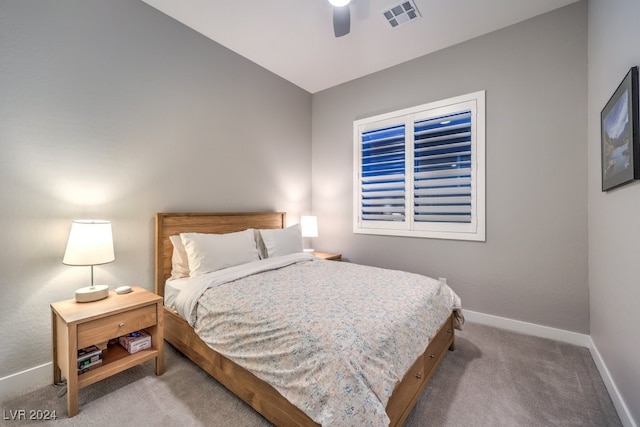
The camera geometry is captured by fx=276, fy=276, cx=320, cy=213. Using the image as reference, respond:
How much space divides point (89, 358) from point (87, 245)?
725 millimetres

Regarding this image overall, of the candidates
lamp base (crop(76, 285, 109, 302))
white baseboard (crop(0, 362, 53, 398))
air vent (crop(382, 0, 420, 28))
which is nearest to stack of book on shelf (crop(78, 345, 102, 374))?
lamp base (crop(76, 285, 109, 302))

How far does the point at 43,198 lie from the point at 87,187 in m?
0.26

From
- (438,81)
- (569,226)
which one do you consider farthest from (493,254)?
(438,81)

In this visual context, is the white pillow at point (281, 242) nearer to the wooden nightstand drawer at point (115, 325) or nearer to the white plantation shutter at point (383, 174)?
the white plantation shutter at point (383, 174)

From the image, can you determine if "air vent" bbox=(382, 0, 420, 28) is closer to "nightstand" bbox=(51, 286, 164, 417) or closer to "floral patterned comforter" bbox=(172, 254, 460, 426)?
"floral patterned comforter" bbox=(172, 254, 460, 426)

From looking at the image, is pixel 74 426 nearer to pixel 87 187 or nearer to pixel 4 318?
pixel 4 318

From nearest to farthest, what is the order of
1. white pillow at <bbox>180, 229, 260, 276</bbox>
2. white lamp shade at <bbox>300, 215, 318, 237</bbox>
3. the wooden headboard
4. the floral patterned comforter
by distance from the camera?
the floral patterned comforter → white pillow at <bbox>180, 229, 260, 276</bbox> → the wooden headboard → white lamp shade at <bbox>300, 215, 318, 237</bbox>

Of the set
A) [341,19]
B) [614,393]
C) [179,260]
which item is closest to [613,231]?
[614,393]

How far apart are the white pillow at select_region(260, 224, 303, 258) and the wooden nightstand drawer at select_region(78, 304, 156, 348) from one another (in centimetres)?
125

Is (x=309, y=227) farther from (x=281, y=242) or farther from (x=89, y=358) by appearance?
(x=89, y=358)

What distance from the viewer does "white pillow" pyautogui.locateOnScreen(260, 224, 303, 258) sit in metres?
3.00

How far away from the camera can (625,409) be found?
1.54 metres

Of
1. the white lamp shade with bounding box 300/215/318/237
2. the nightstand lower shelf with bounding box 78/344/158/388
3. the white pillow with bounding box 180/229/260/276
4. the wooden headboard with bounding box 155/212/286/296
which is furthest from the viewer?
the white lamp shade with bounding box 300/215/318/237

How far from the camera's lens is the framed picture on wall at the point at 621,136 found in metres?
1.40
